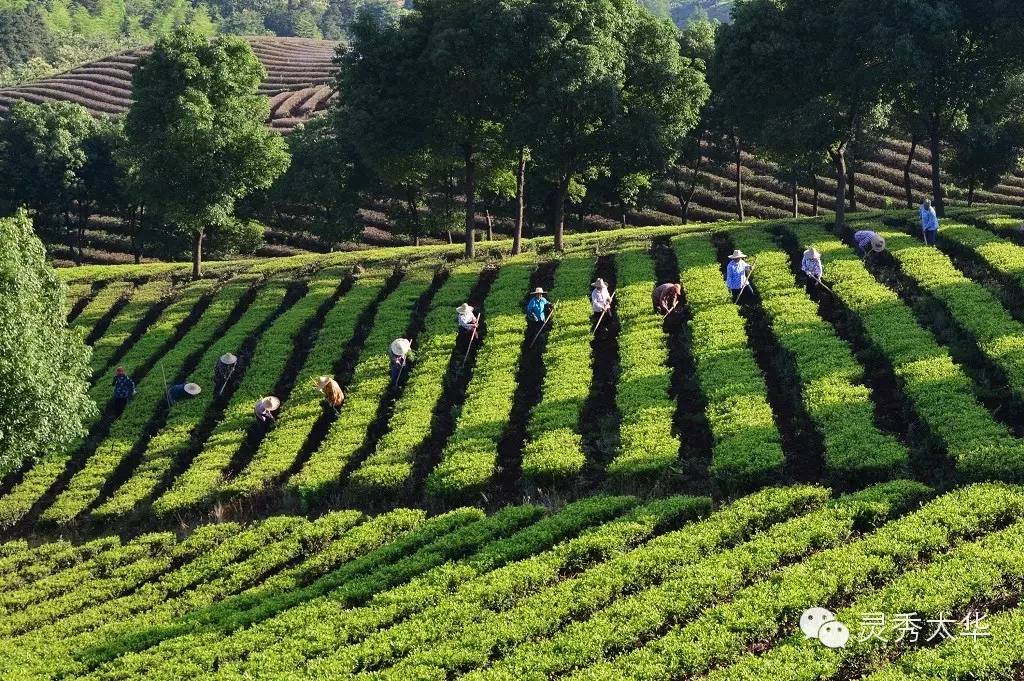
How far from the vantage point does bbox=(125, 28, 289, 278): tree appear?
165 ft

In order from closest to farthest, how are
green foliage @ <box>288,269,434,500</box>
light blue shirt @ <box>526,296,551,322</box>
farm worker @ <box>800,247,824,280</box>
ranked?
green foliage @ <box>288,269,434,500</box> → farm worker @ <box>800,247,824,280</box> → light blue shirt @ <box>526,296,551,322</box>

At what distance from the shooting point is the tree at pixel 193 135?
50.3 meters

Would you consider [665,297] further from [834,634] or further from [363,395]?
[834,634]

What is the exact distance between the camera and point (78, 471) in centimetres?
3403

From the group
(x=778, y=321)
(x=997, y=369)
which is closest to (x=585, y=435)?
(x=778, y=321)

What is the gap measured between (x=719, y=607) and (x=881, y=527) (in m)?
4.91

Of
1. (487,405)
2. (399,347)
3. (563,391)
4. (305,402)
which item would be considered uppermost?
(399,347)

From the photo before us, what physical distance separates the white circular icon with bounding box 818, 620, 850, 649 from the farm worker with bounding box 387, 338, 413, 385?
2129 cm

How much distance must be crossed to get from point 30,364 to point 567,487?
1626cm

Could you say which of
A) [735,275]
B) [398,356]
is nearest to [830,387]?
[735,275]

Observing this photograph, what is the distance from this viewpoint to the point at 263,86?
527 ft

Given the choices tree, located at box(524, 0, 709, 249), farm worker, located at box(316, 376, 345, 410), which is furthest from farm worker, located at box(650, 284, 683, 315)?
farm worker, located at box(316, 376, 345, 410)

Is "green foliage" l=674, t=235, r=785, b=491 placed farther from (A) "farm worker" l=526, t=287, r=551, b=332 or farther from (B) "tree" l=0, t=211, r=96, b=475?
(B) "tree" l=0, t=211, r=96, b=475

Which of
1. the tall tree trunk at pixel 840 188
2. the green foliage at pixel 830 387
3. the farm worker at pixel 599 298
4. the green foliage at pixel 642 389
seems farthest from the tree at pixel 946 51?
the farm worker at pixel 599 298
